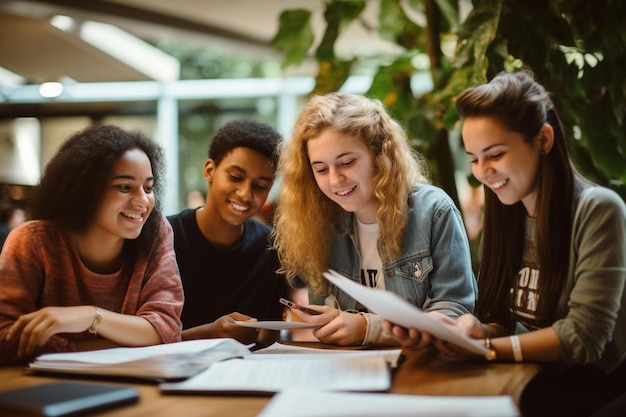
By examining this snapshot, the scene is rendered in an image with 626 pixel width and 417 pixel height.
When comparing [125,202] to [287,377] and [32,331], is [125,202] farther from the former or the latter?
[287,377]

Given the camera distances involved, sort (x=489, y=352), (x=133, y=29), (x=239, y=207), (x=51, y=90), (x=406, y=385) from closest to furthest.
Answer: (x=406, y=385), (x=489, y=352), (x=239, y=207), (x=133, y=29), (x=51, y=90)

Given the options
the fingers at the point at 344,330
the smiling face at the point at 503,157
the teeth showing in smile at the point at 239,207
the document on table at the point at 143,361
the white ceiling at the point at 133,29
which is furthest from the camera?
the white ceiling at the point at 133,29

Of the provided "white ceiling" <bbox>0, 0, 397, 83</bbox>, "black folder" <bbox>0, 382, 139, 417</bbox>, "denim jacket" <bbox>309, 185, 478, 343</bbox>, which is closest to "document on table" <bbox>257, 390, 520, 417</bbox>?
"black folder" <bbox>0, 382, 139, 417</bbox>

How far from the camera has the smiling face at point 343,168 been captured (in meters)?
1.68

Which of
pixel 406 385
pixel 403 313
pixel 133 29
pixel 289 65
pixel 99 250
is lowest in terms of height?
pixel 406 385

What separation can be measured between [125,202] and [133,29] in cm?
283

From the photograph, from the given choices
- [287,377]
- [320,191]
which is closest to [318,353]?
[287,377]

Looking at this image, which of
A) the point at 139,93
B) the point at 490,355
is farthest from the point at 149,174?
the point at 139,93

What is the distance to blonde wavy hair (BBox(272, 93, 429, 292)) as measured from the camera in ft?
5.57

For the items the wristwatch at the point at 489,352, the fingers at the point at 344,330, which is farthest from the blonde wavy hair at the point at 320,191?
the wristwatch at the point at 489,352

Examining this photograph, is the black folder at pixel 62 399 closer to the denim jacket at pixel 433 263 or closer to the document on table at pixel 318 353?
the document on table at pixel 318 353

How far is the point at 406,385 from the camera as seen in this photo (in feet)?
3.56

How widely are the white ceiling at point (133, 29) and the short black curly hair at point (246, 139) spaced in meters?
1.14

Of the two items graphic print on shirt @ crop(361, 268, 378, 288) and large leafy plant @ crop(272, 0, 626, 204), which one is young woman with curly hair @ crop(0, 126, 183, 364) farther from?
large leafy plant @ crop(272, 0, 626, 204)
